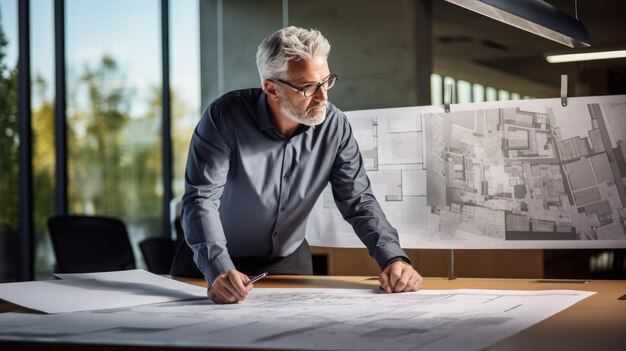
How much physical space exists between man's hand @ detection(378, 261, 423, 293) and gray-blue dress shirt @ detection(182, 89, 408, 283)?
0.14 meters

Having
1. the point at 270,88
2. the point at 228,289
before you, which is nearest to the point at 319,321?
the point at 228,289

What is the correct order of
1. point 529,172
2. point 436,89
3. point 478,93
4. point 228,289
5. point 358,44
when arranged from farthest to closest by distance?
point 358,44 < point 436,89 < point 478,93 < point 529,172 < point 228,289

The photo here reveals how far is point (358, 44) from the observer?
5715 millimetres

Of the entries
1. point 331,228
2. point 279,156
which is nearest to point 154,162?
point 331,228

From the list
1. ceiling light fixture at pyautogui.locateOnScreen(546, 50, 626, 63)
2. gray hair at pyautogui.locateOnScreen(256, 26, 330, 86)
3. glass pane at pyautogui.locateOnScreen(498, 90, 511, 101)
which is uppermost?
ceiling light fixture at pyautogui.locateOnScreen(546, 50, 626, 63)

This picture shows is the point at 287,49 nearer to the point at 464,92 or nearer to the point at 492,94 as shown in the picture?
the point at 492,94

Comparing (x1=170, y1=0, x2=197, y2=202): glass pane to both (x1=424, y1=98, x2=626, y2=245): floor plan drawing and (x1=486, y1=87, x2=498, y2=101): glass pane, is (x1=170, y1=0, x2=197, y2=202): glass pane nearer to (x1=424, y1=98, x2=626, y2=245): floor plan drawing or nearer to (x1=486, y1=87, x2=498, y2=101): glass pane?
(x1=486, y1=87, x2=498, y2=101): glass pane

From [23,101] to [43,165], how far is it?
567mm

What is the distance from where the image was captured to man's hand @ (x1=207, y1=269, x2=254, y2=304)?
2010 millimetres

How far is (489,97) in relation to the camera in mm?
4836

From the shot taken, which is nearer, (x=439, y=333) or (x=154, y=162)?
(x=439, y=333)

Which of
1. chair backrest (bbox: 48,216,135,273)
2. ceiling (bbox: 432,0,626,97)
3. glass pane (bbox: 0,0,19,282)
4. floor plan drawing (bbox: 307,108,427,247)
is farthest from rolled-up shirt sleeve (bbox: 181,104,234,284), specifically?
glass pane (bbox: 0,0,19,282)

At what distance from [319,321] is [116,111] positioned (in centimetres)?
595

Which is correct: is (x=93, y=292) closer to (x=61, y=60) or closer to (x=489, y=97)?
(x=489, y=97)
